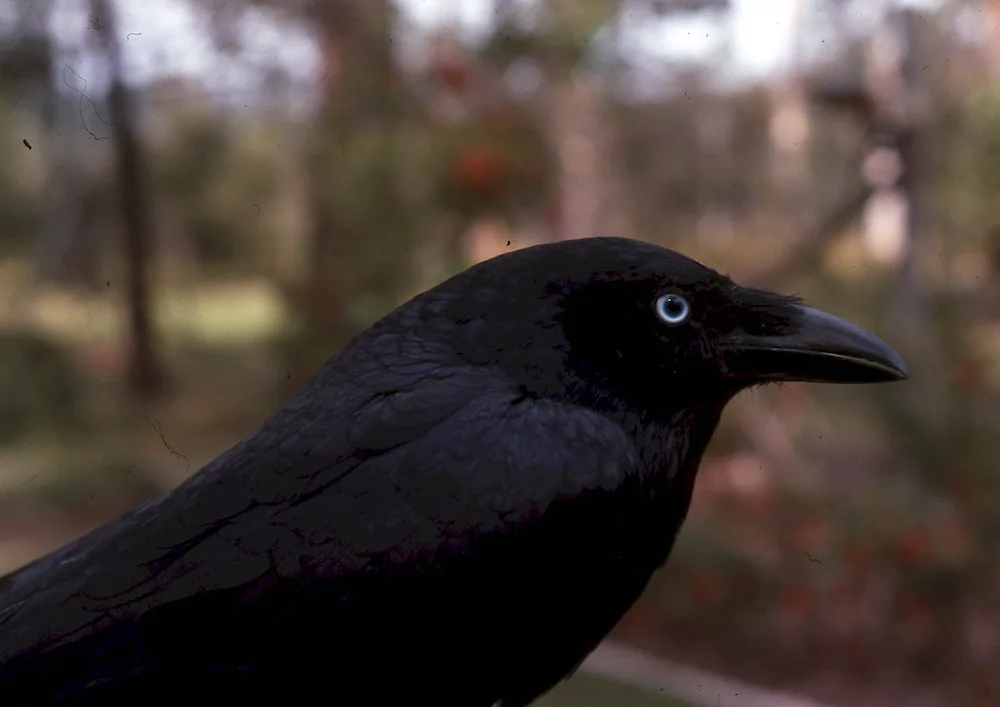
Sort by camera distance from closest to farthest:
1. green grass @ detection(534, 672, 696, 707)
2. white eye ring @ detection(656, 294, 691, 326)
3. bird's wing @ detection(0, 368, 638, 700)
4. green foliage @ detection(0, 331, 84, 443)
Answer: bird's wing @ detection(0, 368, 638, 700), white eye ring @ detection(656, 294, 691, 326), green grass @ detection(534, 672, 696, 707), green foliage @ detection(0, 331, 84, 443)

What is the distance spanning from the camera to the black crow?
1.08 metres

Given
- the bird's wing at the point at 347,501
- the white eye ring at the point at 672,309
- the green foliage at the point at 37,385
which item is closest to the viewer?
the bird's wing at the point at 347,501

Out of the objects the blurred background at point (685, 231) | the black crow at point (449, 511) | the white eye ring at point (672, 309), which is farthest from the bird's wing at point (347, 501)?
the blurred background at point (685, 231)

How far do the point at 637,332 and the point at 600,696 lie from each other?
8.38 feet

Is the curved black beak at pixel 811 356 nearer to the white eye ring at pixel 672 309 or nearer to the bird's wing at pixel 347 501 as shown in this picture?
the white eye ring at pixel 672 309

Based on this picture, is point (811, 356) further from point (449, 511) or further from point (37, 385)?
point (37, 385)

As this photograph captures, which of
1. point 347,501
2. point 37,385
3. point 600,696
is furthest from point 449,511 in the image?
point 37,385

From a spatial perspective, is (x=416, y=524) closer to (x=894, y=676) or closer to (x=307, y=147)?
(x=307, y=147)

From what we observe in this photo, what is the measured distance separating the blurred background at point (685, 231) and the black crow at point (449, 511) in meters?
1.91

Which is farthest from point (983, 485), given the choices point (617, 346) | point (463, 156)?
point (617, 346)

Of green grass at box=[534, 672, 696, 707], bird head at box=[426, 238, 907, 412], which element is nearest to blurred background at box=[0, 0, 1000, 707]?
green grass at box=[534, 672, 696, 707]

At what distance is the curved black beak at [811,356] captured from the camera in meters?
1.25

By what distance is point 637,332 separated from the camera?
1.20 metres

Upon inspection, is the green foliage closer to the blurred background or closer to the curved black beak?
the blurred background
